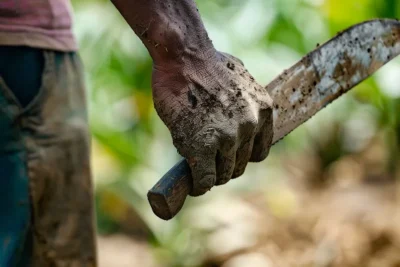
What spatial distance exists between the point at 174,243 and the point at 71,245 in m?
1.42


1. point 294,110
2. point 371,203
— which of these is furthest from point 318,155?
point 294,110

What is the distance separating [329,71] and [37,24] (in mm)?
693

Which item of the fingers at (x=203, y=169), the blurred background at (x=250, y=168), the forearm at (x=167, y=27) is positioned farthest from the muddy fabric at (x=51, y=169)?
the blurred background at (x=250, y=168)

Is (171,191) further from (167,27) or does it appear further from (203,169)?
(167,27)

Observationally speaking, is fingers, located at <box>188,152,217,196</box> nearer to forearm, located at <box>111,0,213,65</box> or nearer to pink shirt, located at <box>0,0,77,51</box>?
forearm, located at <box>111,0,213,65</box>

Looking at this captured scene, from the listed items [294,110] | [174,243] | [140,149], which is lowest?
[174,243]

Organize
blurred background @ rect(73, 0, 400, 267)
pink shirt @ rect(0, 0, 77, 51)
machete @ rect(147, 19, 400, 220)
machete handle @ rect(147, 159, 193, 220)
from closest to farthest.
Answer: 1. machete handle @ rect(147, 159, 193, 220)
2. machete @ rect(147, 19, 400, 220)
3. pink shirt @ rect(0, 0, 77, 51)
4. blurred background @ rect(73, 0, 400, 267)

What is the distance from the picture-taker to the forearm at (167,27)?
49.0 inches

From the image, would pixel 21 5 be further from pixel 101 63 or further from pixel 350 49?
pixel 101 63

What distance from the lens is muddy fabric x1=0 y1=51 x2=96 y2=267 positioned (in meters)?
1.62

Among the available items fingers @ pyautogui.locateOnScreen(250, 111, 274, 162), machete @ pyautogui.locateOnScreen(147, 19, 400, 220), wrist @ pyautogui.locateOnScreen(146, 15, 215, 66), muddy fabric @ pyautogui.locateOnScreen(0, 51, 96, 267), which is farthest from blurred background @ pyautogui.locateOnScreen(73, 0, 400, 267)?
wrist @ pyautogui.locateOnScreen(146, 15, 215, 66)

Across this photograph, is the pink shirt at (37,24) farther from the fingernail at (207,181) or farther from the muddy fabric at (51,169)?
the fingernail at (207,181)

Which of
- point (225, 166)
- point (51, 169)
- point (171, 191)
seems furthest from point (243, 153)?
point (51, 169)

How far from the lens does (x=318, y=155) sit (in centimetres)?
411
